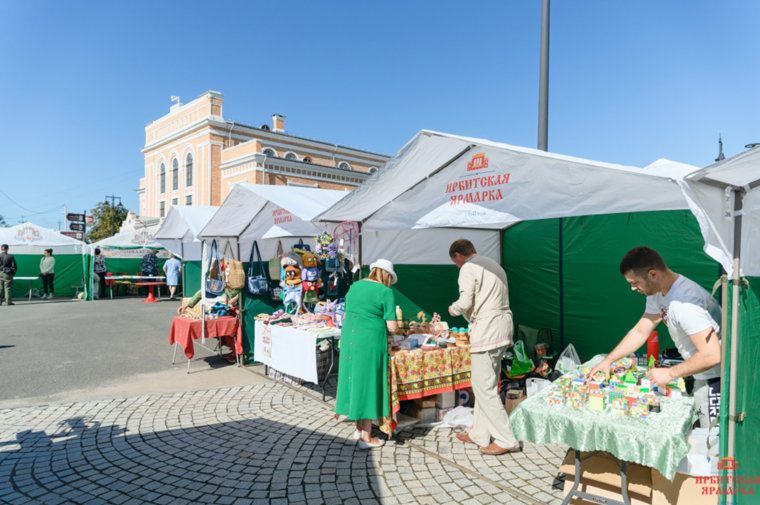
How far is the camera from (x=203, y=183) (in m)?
34.5

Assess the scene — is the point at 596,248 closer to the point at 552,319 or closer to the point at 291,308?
the point at 552,319

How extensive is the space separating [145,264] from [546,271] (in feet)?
59.1

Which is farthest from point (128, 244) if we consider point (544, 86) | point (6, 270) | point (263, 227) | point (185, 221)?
point (544, 86)

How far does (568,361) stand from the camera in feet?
19.4

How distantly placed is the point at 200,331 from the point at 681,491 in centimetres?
624

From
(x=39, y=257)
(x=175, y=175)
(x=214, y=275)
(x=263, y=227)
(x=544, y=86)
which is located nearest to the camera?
(x=544, y=86)

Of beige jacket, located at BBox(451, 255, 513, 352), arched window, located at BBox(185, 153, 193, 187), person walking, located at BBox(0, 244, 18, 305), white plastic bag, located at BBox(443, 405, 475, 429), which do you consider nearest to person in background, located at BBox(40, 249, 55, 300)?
person walking, located at BBox(0, 244, 18, 305)

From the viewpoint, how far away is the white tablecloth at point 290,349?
5.57 m

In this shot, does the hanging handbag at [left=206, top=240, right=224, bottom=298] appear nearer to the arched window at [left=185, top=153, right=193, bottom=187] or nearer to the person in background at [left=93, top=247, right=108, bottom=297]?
the person in background at [left=93, top=247, right=108, bottom=297]

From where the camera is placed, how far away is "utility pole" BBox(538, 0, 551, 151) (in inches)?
234

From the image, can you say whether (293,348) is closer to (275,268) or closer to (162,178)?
(275,268)

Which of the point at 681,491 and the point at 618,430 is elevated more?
the point at 618,430

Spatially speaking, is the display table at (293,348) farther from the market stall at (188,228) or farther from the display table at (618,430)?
the market stall at (188,228)

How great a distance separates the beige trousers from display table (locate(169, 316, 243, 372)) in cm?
446
